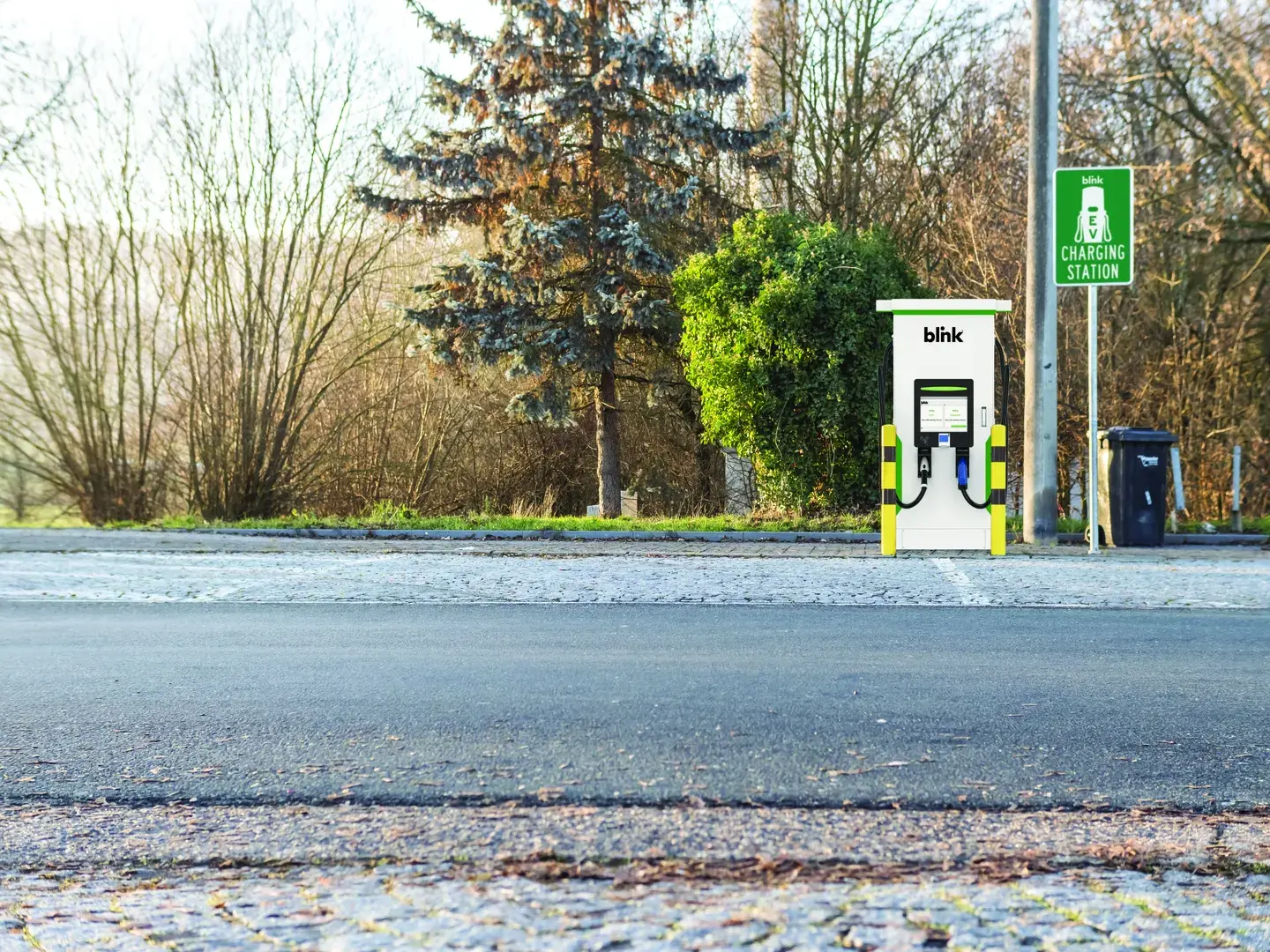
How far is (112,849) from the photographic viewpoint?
434 centimetres

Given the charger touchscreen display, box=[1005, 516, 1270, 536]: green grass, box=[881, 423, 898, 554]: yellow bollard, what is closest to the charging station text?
box=[1005, 516, 1270, 536]: green grass

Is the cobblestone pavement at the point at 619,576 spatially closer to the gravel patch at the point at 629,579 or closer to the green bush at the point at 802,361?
the gravel patch at the point at 629,579

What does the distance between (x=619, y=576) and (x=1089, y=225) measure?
668 cm

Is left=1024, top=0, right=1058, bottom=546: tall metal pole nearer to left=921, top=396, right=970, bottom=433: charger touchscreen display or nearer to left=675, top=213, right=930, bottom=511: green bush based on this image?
left=675, top=213, right=930, bottom=511: green bush

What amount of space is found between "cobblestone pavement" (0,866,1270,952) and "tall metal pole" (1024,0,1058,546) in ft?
36.7

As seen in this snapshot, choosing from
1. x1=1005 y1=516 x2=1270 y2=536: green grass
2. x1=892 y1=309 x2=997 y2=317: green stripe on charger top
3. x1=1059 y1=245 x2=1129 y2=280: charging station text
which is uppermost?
x1=1059 y1=245 x2=1129 y2=280: charging station text

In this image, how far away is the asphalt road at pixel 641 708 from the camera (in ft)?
16.8

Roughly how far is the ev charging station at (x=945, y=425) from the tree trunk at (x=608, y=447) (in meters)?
12.8

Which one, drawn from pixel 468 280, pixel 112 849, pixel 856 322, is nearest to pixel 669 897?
pixel 112 849

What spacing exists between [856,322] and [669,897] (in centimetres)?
1431

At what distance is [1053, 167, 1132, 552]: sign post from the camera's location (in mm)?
14234

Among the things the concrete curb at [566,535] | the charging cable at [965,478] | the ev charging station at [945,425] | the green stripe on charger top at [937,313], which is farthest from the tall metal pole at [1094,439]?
the charging cable at [965,478]

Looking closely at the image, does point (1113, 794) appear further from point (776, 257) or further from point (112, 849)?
point (776, 257)

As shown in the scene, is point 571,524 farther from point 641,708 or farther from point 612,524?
point 641,708
